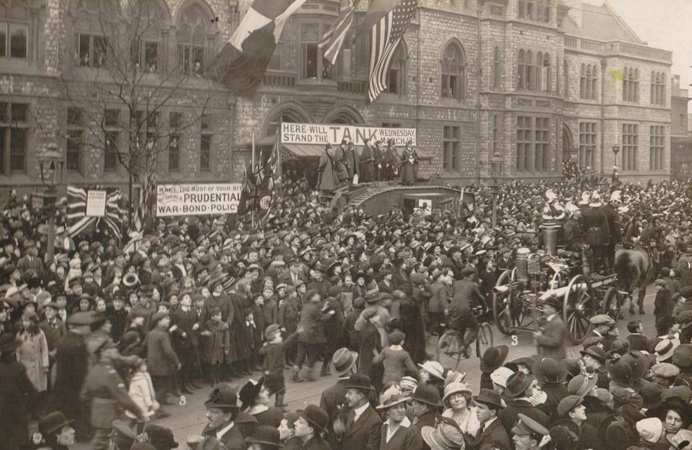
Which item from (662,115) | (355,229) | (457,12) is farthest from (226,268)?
(662,115)

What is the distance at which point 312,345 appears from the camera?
1200 centimetres

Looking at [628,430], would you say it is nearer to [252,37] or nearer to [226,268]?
[226,268]

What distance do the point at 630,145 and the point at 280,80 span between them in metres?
22.3

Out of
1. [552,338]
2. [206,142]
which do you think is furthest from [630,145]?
[552,338]

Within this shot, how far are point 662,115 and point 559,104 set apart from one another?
21.6 ft

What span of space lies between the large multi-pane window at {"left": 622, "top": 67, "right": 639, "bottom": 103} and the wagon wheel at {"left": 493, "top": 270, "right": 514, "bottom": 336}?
28934 millimetres

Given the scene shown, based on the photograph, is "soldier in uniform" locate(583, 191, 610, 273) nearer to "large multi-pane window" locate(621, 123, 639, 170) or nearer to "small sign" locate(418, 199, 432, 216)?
"small sign" locate(418, 199, 432, 216)

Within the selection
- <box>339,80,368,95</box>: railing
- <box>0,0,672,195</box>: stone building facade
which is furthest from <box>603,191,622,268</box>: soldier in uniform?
<box>339,80,368,95</box>: railing

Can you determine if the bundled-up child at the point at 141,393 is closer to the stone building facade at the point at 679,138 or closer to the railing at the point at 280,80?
the railing at the point at 280,80

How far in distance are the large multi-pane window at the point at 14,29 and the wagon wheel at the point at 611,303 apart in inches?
638

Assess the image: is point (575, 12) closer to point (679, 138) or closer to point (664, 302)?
point (679, 138)

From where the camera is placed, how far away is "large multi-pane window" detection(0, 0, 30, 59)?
20.2 m

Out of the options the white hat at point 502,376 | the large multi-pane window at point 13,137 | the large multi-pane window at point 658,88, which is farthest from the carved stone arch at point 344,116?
the white hat at point 502,376

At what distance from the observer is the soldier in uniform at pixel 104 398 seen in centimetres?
744
